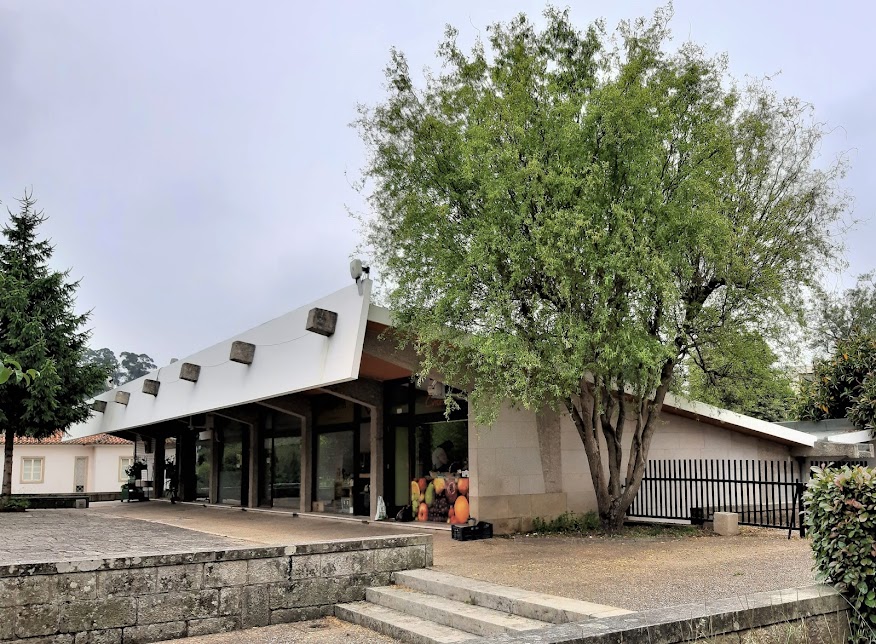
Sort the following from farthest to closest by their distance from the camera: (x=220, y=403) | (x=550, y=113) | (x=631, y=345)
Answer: (x=220, y=403)
(x=550, y=113)
(x=631, y=345)

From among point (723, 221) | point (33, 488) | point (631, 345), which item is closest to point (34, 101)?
point (631, 345)

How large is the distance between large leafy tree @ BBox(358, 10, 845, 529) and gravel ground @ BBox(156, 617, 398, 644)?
415 cm

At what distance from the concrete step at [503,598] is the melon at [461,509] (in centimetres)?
501

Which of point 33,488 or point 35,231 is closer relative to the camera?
point 35,231

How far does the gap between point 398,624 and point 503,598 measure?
106 centimetres

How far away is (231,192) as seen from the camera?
1922 centimetres

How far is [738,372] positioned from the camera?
13.6 meters

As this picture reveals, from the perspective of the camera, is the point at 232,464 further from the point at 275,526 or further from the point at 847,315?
the point at 847,315

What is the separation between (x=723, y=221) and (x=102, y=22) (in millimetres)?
9371

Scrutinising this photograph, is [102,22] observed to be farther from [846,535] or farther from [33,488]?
[33,488]

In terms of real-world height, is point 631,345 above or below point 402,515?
above

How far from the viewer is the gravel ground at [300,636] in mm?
7590

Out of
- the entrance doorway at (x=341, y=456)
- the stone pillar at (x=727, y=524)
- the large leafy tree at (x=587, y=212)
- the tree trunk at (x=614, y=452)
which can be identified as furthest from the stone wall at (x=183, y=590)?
the entrance doorway at (x=341, y=456)

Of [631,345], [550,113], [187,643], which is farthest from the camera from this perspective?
[550,113]
